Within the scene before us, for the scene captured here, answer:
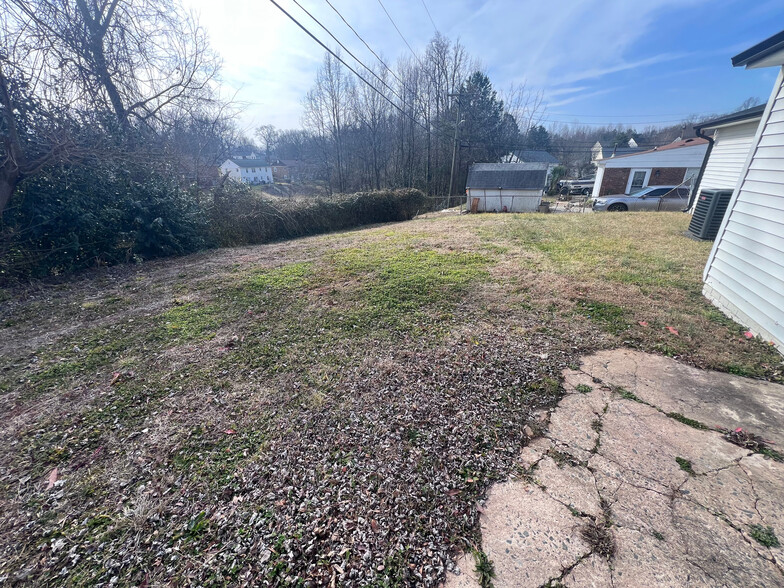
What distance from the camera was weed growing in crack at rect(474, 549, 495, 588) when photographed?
1.35m

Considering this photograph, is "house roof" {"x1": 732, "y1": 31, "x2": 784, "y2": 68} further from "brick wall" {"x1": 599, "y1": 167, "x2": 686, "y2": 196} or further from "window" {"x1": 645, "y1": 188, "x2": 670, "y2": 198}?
"brick wall" {"x1": 599, "y1": 167, "x2": 686, "y2": 196}

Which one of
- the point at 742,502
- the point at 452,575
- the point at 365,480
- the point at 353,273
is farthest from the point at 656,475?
the point at 353,273

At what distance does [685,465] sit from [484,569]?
1451mm

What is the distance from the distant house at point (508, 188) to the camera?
18797 mm

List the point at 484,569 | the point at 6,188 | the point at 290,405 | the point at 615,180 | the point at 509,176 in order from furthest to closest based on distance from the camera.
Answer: the point at 615,180 → the point at 509,176 → the point at 6,188 → the point at 290,405 → the point at 484,569

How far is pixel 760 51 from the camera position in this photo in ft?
9.98

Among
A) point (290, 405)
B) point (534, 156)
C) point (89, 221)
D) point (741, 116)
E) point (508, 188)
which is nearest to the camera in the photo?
point (290, 405)

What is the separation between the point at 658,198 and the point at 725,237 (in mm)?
13256

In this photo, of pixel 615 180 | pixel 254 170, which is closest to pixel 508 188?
pixel 615 180

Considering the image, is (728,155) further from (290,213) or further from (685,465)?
(290,213)

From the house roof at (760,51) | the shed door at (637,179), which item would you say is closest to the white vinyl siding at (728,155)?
the house roof at (760,51)

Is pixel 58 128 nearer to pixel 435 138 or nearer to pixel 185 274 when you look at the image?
pixel 185 274

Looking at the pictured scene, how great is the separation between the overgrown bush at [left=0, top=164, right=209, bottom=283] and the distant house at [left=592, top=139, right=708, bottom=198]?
2374 centimetres

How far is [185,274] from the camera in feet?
19.2
